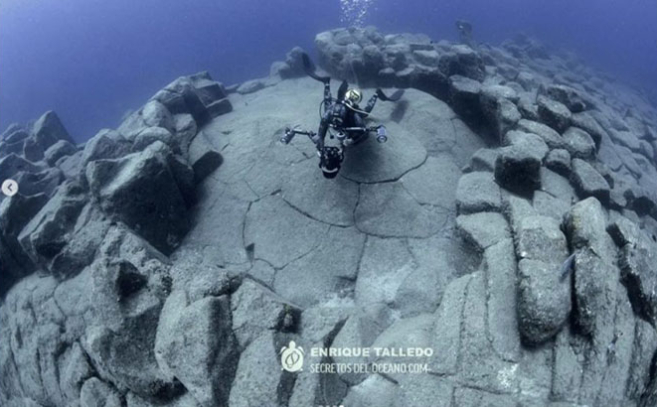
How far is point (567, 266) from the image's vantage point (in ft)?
13.4

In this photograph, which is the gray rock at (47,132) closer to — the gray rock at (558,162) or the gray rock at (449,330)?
the gray rock at (449,330)

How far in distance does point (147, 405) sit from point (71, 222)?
14.2 feet

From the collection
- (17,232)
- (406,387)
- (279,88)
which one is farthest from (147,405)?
(279,88)

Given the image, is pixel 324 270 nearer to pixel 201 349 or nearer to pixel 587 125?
pixel 201 349

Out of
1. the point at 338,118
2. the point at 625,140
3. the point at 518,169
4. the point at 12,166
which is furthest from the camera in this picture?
the point at 625,140

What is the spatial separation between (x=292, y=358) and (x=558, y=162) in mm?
5732

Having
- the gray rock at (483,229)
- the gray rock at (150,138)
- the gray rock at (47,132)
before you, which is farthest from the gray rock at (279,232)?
→ the gray rock at (47,132)

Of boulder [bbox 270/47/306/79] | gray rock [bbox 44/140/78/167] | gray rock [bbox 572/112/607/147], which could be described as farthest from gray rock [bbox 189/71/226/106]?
gray rock [bbox 572/112/607/147]

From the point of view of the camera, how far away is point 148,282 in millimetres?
4953

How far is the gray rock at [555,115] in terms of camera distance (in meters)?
7.62

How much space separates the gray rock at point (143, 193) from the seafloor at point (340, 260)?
0.04 m

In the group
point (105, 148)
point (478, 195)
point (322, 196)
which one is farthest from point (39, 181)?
point (478, 195)

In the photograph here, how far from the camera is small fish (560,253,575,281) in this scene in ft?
13.1

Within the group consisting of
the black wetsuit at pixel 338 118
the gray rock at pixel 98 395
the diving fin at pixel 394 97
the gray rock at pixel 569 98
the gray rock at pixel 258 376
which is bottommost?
the gray rock at pixel 98 395
